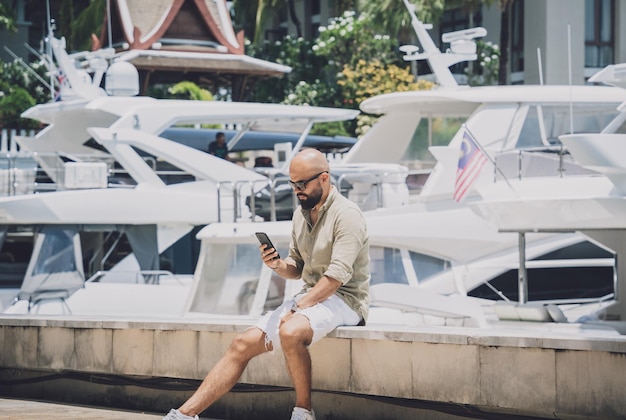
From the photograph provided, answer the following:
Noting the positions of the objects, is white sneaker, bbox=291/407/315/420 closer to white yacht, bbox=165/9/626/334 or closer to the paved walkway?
the paved walkway

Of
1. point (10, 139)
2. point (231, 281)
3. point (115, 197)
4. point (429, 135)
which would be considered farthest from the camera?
point (10, 139)

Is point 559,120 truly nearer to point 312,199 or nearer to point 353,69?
point 312,199

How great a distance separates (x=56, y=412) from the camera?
9312mm

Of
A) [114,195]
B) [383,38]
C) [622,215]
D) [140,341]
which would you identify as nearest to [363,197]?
[114,195]

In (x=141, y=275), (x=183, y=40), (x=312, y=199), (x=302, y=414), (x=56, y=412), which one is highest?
(x=183, y=40)

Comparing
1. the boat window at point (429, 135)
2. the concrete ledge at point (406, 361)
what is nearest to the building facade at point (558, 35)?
the boat window at point (429, 135)

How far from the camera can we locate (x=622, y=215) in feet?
47.5

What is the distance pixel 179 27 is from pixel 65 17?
9667 mm

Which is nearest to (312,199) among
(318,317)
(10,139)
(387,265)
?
(318,317)

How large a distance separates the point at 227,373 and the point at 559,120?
13703 mm

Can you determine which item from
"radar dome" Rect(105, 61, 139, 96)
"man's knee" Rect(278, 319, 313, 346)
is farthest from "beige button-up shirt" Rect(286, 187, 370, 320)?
"radar dome" Rect(105, 61, 139, 96)

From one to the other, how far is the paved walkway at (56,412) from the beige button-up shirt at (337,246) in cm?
175

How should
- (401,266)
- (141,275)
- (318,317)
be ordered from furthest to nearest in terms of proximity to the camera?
(141,275) < (401,266) < (318,317)

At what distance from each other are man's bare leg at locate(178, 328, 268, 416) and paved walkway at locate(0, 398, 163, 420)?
143 cm
